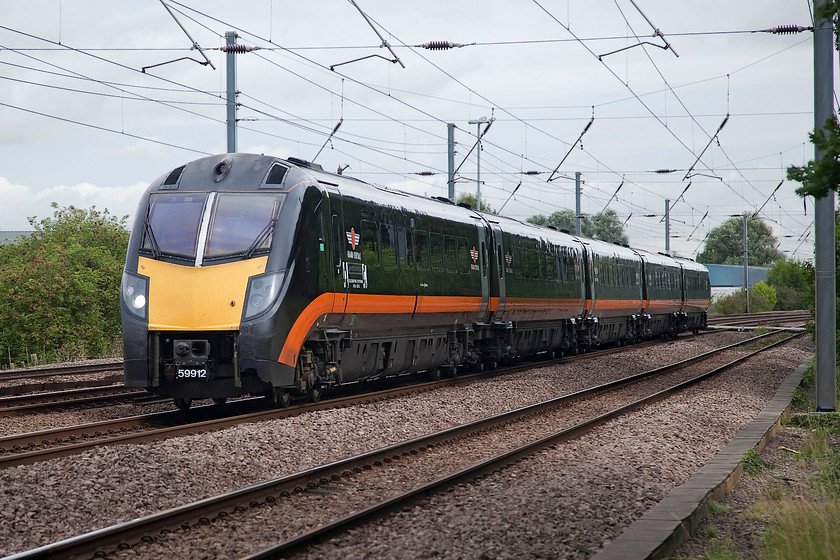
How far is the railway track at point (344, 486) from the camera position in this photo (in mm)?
6516

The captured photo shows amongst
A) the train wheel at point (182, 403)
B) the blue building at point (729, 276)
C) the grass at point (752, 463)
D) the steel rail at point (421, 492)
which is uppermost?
the blue building at point (729, 276)

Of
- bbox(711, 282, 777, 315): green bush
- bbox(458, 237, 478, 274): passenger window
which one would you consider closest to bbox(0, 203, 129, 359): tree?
bbox(458, 237, 478, 274): passenger window

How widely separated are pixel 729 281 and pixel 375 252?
102402 mm

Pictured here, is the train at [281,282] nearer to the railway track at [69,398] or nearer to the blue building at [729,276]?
the railway track at [69,398]

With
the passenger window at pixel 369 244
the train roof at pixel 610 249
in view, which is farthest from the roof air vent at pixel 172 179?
the train roof at pixel 610 249

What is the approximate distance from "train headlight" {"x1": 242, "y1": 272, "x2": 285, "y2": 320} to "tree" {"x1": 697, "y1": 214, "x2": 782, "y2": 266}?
4925 inches

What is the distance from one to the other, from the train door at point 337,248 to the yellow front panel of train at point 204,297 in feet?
4.99

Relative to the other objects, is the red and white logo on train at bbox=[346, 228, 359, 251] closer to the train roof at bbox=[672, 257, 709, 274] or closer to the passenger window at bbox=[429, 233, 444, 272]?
the passenger window at bbox=[429, 233, 444, 272]

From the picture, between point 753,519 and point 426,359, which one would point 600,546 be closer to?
point 753,519

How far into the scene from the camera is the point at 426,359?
18594 millimetres

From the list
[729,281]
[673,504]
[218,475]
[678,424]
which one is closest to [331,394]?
[678,424]

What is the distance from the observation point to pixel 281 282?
12.7 meters

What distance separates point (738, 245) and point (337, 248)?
414 ft

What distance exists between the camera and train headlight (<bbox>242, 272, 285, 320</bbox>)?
1255cm
